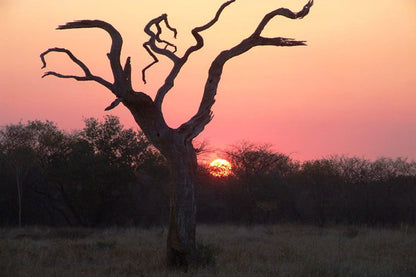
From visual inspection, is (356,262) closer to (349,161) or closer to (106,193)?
(106,193)

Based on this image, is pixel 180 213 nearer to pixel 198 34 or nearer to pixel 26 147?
pixel 198 34

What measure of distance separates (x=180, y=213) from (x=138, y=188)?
69.8ft

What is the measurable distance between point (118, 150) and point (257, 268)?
20.8 m

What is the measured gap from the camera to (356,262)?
1406 cm

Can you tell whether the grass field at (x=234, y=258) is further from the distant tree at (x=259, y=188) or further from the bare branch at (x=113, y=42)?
the distant tree at (x=259, y=188)

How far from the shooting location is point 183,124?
44.4ft

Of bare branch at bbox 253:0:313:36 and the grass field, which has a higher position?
bare branch at bbox 253:0:313:36

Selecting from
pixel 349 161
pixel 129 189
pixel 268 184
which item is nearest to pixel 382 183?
pixel 349 161

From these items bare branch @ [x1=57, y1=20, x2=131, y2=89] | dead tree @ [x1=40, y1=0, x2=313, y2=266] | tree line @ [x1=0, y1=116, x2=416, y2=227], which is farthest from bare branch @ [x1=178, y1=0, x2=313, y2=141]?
tree line @ [x1=0, y1=116, x2=416, y2=227]

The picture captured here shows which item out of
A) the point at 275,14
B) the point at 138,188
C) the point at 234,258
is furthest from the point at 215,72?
the point at 138,188

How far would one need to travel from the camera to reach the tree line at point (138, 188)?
105 ft

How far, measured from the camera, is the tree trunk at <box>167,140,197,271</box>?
1305cm

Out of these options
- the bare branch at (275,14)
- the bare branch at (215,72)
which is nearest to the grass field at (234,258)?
the bare branch at (215,72)

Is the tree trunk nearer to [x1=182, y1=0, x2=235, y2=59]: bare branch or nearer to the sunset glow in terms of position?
[x1=182, y1=0, x2=235, y2=59]: bare branch
